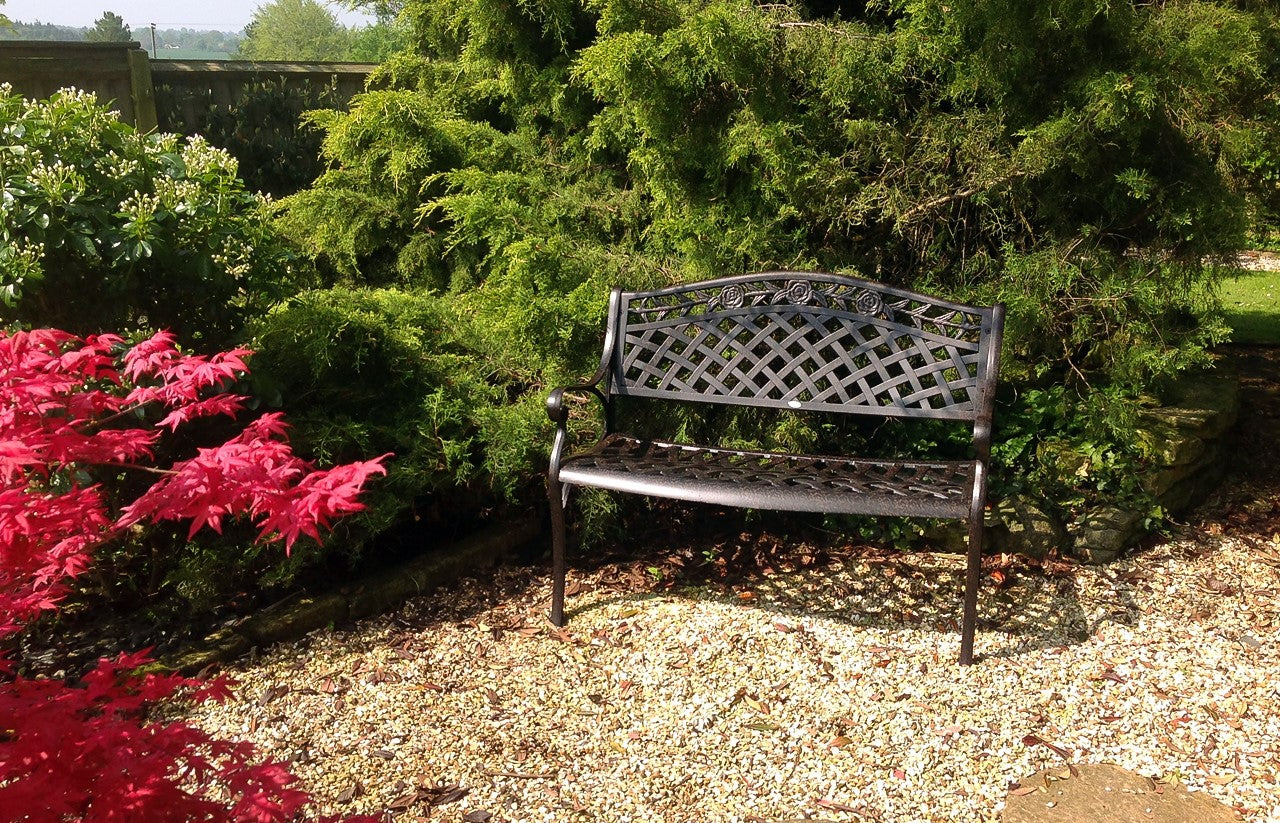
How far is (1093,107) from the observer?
11.7 ft

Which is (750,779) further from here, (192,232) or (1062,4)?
(1062,4)

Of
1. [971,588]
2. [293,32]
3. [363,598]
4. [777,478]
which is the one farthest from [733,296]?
[293,32]

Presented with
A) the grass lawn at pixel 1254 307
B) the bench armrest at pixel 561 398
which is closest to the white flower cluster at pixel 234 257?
the bench armrest at pixel 561 398

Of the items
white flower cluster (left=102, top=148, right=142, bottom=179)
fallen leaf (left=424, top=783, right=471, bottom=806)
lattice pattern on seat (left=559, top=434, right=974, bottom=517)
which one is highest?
white flower cluster (left=102, top=148, right=142, bottom=179)

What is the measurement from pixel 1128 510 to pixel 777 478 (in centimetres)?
162

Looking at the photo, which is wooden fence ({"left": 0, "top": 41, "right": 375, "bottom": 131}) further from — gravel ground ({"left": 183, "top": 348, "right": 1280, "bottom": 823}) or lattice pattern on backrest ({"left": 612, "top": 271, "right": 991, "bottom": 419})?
gravel ground ({"left": 183, "top": 348, "right": 1280, "bottom": 823})

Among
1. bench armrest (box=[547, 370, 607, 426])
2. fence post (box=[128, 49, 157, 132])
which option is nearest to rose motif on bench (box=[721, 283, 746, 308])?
bench armrest (box=[547, 370, 607, 426])

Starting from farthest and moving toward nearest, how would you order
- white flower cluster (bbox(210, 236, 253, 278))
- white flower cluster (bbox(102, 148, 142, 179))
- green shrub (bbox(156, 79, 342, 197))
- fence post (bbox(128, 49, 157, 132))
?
green shrub (bbox(156, 79, 342, 197)) < fence post (bbox(128, 49, 157, 132)) < white flower cluster (bbox(210, 236, 253, 278)) < white flower cluster (bbox(102, 148, 142, 179))

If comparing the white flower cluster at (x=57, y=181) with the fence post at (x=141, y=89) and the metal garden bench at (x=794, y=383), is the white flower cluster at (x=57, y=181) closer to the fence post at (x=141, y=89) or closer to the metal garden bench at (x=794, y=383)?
the metal garden bench at (x=794, y=383)

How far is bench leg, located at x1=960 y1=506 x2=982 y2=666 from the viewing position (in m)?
3.05

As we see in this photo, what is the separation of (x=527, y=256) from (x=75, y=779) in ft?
9.14

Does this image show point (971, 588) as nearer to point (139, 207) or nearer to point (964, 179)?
point (964, 179)

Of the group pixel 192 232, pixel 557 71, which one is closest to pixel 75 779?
pixel 192 232

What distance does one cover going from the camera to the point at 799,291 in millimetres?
3650
